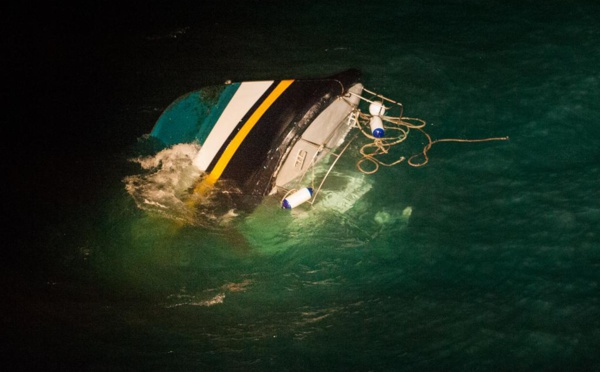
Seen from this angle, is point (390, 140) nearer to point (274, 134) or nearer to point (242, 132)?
point (274, 134)

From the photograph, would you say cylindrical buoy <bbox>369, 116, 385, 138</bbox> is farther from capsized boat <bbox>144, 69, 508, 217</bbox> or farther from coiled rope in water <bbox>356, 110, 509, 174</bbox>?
coiled rope in water <bbox>356, 110, 509, 174</bbox>

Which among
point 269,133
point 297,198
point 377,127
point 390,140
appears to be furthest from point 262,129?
point 390,140

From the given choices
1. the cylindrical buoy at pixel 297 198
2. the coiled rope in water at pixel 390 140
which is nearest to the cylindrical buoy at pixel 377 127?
the coiled rope in water at pixel 390 140

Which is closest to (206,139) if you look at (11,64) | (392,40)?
(392,40)

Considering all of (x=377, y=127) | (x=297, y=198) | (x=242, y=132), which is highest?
(x=242, y=132)

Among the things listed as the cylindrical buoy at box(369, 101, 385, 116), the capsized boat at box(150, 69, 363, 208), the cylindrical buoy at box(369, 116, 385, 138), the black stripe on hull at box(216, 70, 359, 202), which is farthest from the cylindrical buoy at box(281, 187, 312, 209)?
the cylindrical buoy at box(369, 101, 385, 116)

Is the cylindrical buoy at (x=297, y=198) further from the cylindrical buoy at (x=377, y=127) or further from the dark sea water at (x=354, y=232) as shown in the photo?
the cylindrical buoy at (x=377, y=127)
